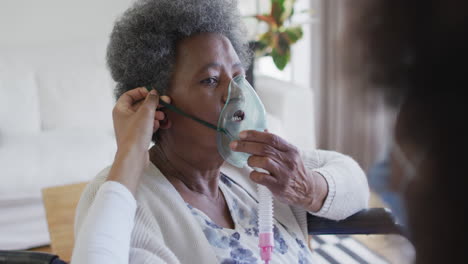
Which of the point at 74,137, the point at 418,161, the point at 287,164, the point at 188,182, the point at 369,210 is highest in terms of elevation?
the point at 418,161

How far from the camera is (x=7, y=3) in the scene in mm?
3482

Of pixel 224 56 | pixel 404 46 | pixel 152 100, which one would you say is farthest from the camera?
pixel 224 56

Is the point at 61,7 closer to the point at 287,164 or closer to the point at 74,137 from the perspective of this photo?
the point at 74,137

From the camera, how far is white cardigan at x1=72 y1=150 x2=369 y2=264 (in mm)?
887

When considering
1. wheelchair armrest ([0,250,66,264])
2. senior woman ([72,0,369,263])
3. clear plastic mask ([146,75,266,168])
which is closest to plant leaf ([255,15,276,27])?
senior woman ([72,0,369,263])

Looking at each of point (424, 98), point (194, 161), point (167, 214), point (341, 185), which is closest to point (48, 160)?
point (194, 161)

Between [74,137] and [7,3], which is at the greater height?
[7,3]

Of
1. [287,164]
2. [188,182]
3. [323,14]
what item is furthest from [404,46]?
[323,14]

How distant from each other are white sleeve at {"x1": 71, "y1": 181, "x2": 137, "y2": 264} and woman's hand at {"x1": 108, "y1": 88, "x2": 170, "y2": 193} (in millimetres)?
47

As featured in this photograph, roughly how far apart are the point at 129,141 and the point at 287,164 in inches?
14.7

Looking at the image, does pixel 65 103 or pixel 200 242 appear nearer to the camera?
pixel 200 242

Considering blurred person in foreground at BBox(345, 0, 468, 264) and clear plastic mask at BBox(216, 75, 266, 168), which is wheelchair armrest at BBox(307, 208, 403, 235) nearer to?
clear plastic mask at BBox(216, 75, 266, 168)

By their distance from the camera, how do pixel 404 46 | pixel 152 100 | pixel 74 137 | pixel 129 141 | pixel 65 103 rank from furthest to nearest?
pixel 65 103 → pixel 74 137 → pixel 152 100 → pixel 129 141 → pixel 404 46

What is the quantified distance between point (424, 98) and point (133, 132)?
2.53 feet
